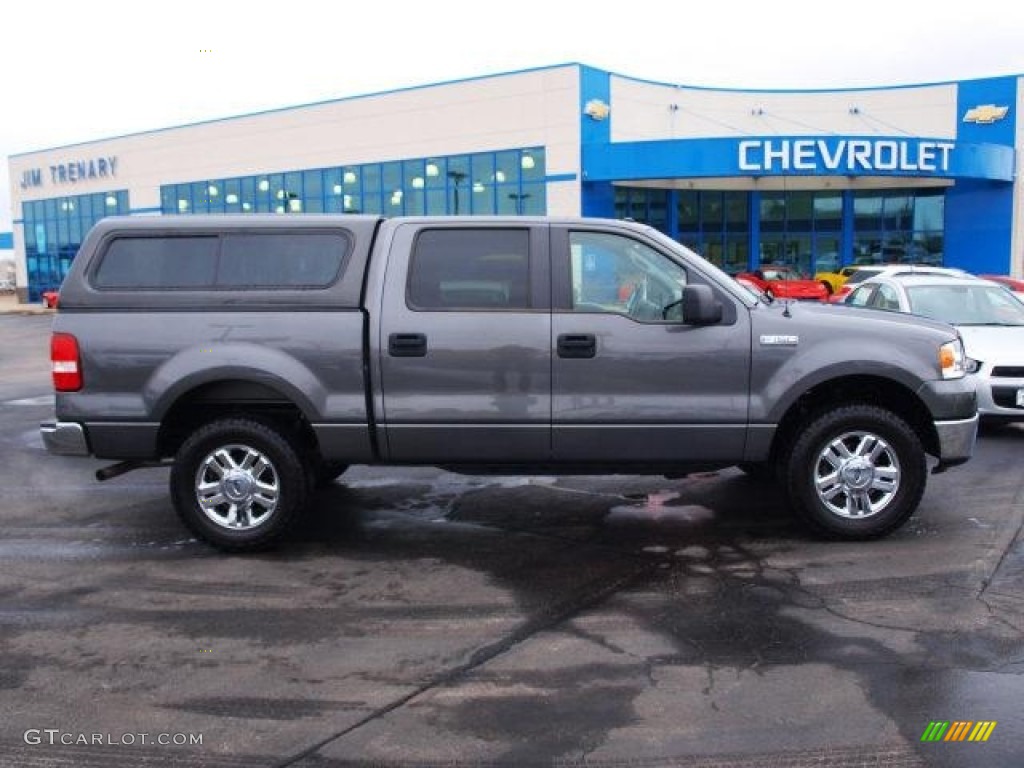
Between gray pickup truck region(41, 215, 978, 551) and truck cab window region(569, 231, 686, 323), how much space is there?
0.01 meters

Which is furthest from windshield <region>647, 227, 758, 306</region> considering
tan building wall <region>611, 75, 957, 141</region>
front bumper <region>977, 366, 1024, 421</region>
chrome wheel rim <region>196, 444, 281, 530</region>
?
tan building wall <region>611, 75, 957, 141</region>

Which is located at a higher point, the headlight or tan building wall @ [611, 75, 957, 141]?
tan building wall @ [611, 75, 957, 141]

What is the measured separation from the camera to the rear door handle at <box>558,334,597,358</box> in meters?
5.71

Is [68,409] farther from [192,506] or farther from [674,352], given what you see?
[674,352]

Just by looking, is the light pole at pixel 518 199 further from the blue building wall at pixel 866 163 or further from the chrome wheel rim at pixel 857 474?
the chrome wheel rim at pixel 857 474

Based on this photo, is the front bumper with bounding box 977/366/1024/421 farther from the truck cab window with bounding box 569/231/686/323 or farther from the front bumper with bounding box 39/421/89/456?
the front bumper with bounding box 39/421/89/456

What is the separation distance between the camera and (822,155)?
1296 inches

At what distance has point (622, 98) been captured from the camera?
3709 centimetres

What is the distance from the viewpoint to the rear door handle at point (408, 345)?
575 cm

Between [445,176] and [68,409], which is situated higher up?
[445,176]

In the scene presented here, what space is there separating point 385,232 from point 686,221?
35.0 m

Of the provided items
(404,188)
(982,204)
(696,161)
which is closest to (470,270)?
(696,161)

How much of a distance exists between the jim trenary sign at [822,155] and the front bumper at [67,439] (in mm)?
30330

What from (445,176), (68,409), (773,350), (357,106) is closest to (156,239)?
(68,409)
